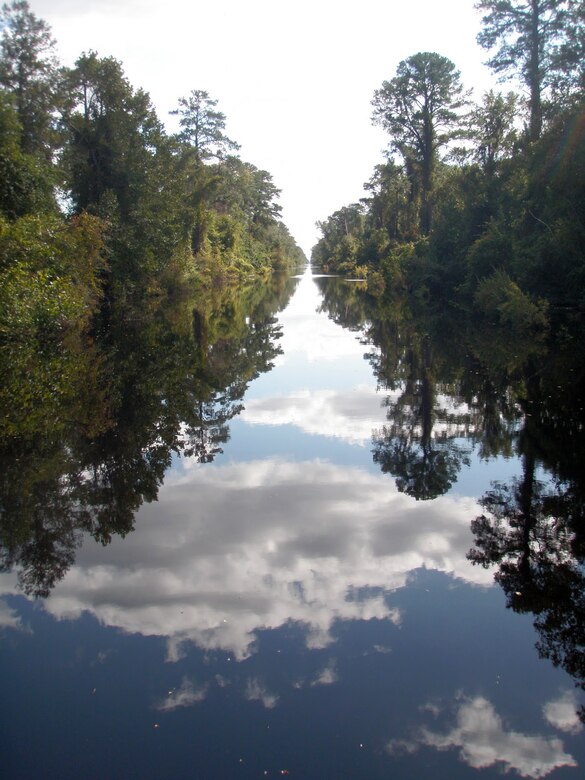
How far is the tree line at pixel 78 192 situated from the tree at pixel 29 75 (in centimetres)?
4

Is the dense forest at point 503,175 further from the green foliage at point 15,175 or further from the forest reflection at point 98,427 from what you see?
the green foliage at point 15,175

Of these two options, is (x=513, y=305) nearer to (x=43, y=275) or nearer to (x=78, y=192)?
(x=43, y=275)

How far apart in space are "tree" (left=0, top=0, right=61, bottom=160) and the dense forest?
17.4 m

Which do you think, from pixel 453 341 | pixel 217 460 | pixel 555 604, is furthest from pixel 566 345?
pixel 555 604

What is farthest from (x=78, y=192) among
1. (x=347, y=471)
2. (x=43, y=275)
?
(x=347, y=471)

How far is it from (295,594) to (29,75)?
2496cm

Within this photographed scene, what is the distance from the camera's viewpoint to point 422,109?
3547cm

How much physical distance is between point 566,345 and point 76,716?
14670 millimetres

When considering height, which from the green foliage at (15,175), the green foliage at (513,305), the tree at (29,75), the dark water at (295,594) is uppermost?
the tree at (29,75)

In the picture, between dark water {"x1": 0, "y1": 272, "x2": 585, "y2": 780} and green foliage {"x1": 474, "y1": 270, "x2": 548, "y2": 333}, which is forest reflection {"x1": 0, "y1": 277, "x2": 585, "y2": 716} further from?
green foliage {"x1": 474, "y1": 270, "x2": 548, "y2": 333}

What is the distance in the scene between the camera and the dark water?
3.35 metres

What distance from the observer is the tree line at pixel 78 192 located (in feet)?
53.6

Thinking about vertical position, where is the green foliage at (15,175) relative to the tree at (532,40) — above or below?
below

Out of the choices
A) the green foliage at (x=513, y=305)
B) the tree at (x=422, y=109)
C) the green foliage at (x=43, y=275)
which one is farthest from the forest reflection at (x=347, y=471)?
the tree at (x=422, y=109)
